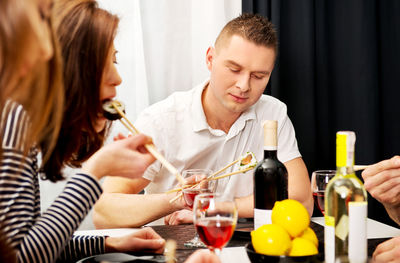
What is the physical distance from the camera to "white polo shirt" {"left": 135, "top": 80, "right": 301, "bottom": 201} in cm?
206

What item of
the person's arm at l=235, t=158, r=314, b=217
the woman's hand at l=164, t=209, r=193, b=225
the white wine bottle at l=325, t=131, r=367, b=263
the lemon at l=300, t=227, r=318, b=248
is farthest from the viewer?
the person's arm at l=235, t=158, r=314, b=217

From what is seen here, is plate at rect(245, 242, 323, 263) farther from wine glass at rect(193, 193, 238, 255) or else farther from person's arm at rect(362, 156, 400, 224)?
person's arm at rect(362, 156, 400, 224)

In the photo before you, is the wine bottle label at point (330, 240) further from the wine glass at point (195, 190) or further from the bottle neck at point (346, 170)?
the wine glass at point (195, 190)

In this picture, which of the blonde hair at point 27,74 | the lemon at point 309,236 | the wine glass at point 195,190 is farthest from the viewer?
the wine glass at point 195,190

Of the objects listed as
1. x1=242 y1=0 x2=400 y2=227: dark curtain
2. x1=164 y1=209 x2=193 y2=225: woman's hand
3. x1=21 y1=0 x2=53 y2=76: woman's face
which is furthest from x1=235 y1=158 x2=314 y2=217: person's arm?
x1=21 y1=0 x2=53 y2=76: woman's face

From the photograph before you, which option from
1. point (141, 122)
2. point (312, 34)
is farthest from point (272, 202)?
point (312, 34)

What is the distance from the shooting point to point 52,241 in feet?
3.24

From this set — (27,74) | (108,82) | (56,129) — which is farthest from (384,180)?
(27,74)

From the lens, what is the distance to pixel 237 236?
1.38 meters

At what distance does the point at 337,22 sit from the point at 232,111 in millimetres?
834

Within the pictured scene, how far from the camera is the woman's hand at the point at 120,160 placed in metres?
1.07

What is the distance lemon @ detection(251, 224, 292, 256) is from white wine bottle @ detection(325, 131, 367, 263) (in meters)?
0.09

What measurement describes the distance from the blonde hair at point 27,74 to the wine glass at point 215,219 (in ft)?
1.17

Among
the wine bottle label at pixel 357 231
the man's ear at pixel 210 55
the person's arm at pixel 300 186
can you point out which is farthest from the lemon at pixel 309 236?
the man's ear at pixel 210 55
